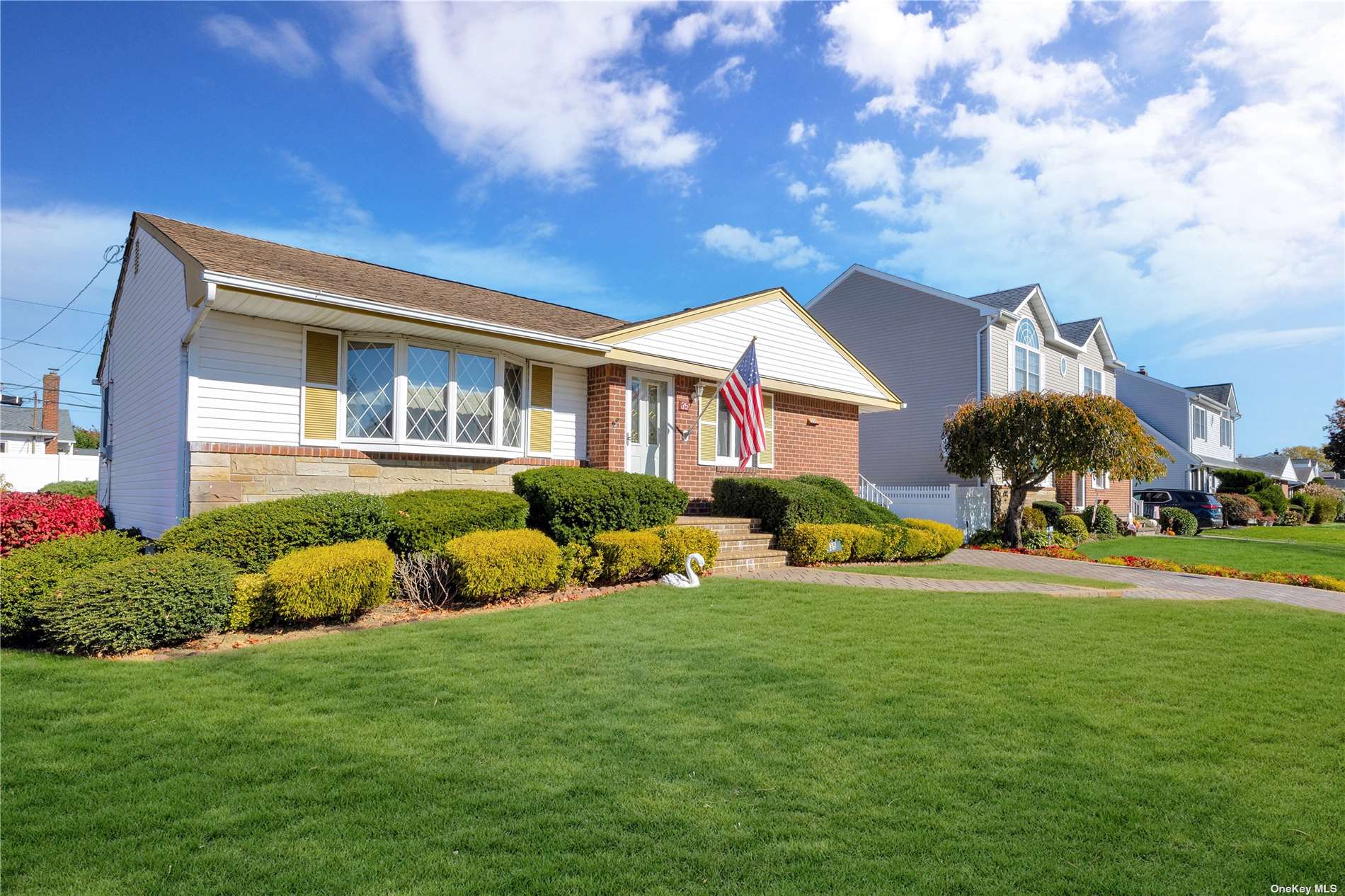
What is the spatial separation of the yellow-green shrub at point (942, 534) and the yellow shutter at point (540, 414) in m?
7.22

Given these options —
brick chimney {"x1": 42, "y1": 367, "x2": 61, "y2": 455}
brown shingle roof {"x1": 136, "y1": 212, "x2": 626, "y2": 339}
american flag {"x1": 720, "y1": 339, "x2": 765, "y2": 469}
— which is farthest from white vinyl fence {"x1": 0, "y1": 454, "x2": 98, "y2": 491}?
american flag {"x1": 720, "y1": 339, "x2": 765, "y2": 469}

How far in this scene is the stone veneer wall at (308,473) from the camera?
9164 millimetres

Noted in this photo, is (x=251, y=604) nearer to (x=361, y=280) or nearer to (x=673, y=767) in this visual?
(x=673, y=767)

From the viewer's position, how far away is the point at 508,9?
10.1 metres

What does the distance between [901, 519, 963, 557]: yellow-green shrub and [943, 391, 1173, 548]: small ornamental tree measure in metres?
4.33

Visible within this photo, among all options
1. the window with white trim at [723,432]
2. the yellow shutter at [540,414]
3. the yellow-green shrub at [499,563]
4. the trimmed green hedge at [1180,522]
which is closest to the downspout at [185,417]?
the yellow-green shrub at [499,563]

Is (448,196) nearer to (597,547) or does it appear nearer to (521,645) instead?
(597,547)

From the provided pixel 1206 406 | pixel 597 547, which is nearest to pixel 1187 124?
pixel 597 547

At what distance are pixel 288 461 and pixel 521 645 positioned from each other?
16.8 feet

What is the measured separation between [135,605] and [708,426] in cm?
1043

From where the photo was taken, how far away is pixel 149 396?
11.6m

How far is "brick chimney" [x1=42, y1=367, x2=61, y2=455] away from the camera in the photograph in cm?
3819

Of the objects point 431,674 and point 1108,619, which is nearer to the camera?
point 431,674

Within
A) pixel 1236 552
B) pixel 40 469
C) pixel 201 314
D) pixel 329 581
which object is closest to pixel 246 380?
pixel 201 314
